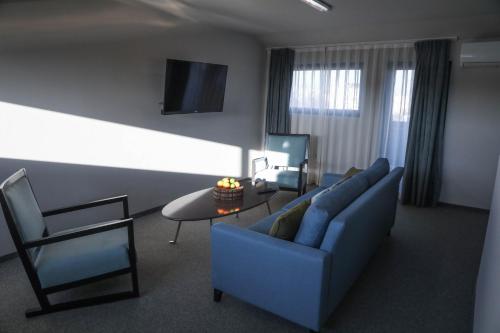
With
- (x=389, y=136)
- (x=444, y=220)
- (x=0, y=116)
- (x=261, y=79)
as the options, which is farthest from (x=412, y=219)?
(x=0, y=116)

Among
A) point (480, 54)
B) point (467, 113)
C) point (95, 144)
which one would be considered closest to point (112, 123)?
point (95, 144)

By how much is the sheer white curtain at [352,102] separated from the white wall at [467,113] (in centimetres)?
30

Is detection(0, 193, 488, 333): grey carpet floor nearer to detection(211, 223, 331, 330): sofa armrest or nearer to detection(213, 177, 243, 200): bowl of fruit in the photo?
detection(211, 223, 331, 330): sofa armrest

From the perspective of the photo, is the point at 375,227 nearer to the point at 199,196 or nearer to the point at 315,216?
the point at 315,216

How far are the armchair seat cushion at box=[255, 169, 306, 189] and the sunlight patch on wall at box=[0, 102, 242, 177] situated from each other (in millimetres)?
773

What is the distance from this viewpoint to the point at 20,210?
238 centimetres

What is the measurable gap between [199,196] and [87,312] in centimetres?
145

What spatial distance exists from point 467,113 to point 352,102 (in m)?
1.53

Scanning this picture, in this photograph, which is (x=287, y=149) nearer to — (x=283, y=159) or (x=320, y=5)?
(x=283, y=159)

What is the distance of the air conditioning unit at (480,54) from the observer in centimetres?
417

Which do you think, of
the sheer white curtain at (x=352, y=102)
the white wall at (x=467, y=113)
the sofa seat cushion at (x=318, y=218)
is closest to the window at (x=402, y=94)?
the sheer white curtain at (x=352, y=102)

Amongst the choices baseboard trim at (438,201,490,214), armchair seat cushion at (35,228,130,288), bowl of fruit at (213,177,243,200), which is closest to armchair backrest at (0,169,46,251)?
armchair seat cushion at (35,228,130,288)

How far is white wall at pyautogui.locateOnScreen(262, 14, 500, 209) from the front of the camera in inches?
179

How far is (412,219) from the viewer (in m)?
4.55
